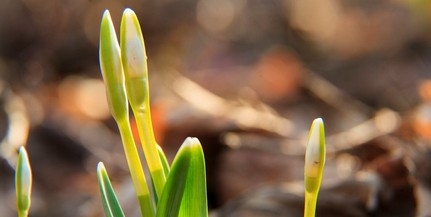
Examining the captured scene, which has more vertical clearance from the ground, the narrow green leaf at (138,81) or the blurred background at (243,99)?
the blurred background at (243,99)

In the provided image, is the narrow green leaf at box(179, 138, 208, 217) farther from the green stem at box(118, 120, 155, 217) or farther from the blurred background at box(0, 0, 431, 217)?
the blurred background at box(0, 0, 431, 217)

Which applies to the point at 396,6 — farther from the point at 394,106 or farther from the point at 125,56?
the point at 125,56

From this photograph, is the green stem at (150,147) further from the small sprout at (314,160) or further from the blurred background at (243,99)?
the blurred background at (243,99)

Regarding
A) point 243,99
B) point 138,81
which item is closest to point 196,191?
point 138,81

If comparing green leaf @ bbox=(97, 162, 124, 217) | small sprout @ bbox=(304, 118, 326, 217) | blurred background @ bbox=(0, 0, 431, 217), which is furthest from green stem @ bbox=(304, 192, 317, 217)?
blurred background @ bbox=(0, 0, 431, 217)

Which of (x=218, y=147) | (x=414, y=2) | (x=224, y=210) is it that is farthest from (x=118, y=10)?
(x=224, y=210)

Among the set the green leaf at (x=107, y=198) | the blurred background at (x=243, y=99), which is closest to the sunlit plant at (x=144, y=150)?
the green leaf at (x=107, y=198)
